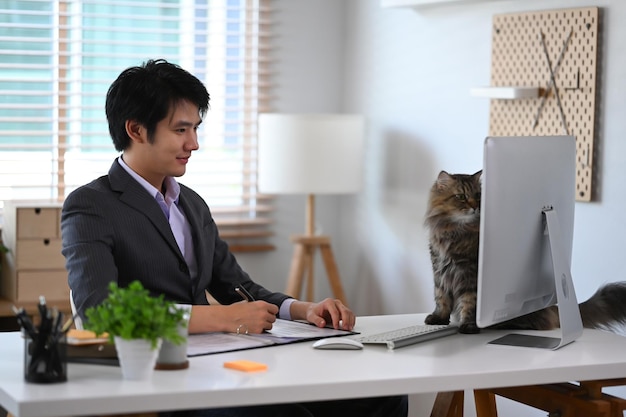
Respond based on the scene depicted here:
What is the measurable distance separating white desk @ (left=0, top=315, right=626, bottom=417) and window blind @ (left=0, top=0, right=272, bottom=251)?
215cm

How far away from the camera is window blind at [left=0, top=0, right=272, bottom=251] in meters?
4.41

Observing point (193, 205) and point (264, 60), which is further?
point (264, 60)

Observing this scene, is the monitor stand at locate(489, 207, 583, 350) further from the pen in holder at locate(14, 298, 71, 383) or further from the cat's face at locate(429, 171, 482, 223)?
the pen in holder at locate(14, 298, 71, 383)

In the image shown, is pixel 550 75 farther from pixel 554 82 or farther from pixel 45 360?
pixel 45 360

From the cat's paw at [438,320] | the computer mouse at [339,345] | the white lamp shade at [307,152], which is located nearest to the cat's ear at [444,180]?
the cat's paw at [438,320]

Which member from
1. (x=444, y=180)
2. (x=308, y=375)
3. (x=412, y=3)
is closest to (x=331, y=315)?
(x=444, y=180)

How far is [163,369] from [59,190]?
8.76ft

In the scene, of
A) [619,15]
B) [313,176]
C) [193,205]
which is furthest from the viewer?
[313,176]

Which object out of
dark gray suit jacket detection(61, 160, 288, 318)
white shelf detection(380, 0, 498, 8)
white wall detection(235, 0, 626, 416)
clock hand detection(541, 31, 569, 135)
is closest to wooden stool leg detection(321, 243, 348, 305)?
white wall detection(235, 0, 626, 416)

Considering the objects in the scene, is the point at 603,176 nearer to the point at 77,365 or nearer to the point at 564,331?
the point at 564,331

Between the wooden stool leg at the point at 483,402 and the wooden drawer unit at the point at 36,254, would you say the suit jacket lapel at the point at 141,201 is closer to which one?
the wooden stool leg at the point at 483,402

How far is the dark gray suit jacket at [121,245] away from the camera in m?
2.35

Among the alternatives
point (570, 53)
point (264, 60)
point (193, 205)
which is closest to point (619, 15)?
point (570, 53)

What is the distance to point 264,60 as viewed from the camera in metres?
4.88
